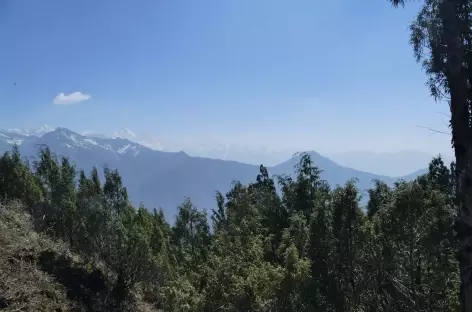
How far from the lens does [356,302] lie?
15922mm

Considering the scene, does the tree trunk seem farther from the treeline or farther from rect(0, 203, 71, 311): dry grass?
rect(0, 203, 71, 311): dry grass

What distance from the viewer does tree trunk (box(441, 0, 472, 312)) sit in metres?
8.52

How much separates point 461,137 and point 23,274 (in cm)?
2174

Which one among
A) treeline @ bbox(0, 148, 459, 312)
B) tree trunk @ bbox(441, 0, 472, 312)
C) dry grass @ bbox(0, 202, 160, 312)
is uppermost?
tree trunk @ bbox(441, 0, 472, 312)

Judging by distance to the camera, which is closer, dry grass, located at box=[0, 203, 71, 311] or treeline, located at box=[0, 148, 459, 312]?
treeline, located at box=[0, 148, 459, 312]

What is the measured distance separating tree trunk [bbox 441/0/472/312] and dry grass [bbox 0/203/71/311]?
18072 mm

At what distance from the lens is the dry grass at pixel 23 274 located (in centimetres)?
1870

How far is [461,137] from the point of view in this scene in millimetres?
9023

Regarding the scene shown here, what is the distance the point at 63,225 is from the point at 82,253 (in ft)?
12.6

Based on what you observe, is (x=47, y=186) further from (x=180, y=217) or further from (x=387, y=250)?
(x=387, y=250)

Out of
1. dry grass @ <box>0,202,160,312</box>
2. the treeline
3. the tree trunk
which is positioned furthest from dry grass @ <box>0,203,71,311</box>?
the tree trunk

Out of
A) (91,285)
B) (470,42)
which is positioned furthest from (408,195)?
(91,285)

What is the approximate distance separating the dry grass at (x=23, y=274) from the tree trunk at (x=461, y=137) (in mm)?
18072

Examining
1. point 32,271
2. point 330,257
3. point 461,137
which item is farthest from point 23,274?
point 461,137
